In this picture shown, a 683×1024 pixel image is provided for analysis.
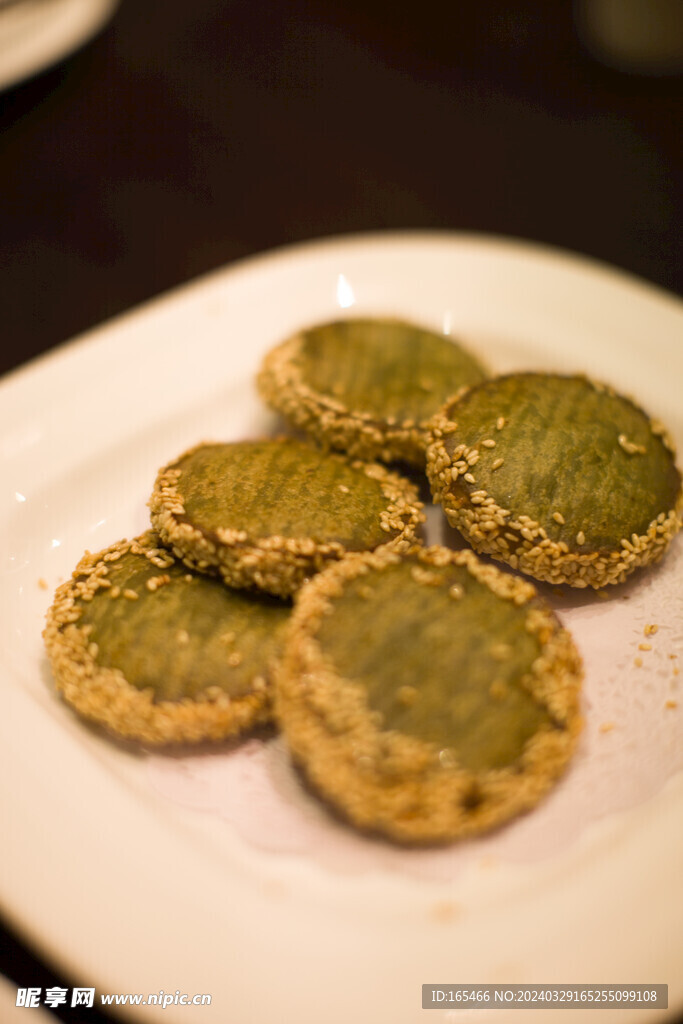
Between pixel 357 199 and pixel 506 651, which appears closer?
pixel 506 651

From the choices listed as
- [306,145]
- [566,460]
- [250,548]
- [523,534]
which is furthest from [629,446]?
[306,145]

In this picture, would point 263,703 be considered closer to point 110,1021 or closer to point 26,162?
point 110,1021

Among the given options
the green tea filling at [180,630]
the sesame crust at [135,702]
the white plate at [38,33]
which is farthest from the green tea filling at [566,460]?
the white plate at [38,33]

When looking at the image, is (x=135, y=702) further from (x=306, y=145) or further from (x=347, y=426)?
(x=306, y=145)

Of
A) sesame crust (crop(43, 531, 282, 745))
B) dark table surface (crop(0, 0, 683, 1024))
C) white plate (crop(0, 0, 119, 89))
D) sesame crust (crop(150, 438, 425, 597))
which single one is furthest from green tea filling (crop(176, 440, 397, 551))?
white plate (crop(0, 0, 119, 89))

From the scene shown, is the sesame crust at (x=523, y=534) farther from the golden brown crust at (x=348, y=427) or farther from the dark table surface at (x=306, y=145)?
the dark table surface at (x=306, y=145)

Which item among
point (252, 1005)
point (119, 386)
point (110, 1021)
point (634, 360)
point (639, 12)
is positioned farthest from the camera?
point (639, 12)

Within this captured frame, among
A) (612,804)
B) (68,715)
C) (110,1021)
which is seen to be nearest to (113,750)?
(68,715)
